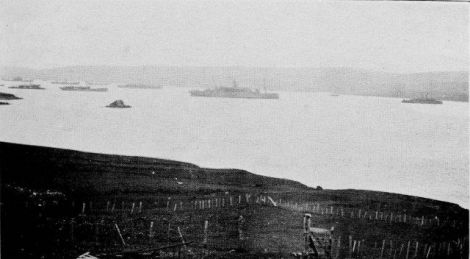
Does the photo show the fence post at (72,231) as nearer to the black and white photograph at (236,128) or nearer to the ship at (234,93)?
the black and white photograph at (236,128)

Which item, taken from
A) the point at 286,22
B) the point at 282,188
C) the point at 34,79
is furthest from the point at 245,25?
the point at 34,79

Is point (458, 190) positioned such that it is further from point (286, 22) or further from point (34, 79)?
point (34, 79)

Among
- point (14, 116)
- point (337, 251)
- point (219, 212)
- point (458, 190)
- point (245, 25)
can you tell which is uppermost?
point (245, 25)

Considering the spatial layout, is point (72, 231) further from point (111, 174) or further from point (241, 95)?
point (241, 95)

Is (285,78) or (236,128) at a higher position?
(285,78)

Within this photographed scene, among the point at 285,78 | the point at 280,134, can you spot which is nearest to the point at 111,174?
the point at 280,134
